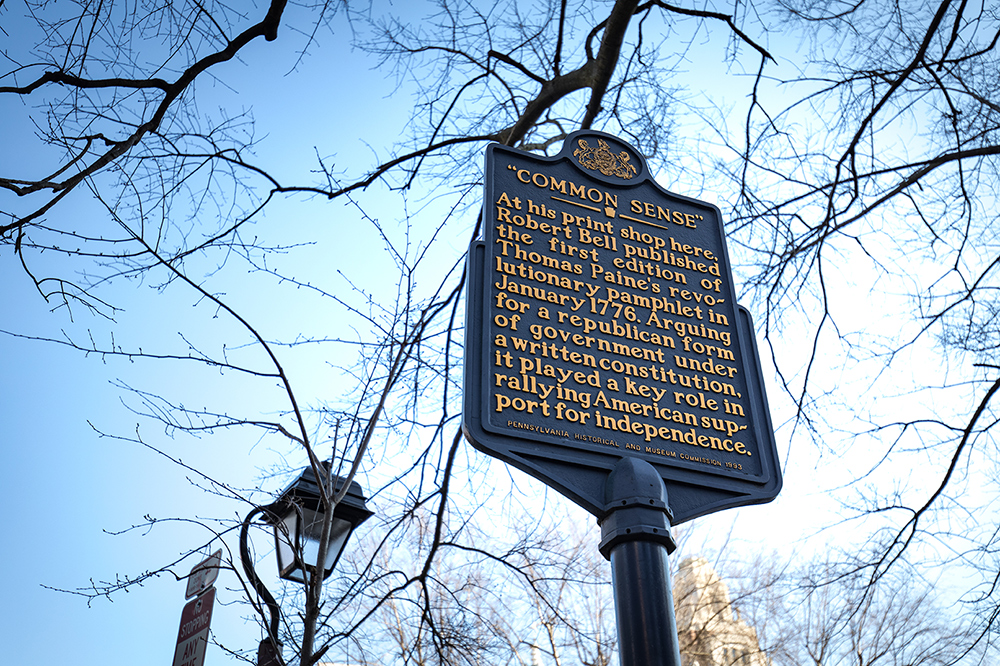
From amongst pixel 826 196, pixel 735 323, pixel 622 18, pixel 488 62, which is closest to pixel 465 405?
pixel 735 323

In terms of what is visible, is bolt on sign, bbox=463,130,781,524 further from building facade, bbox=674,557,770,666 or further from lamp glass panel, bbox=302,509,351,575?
building facade, bbox=674,557,770,666

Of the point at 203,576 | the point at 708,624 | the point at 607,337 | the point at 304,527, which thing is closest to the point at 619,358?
the point at 607,337

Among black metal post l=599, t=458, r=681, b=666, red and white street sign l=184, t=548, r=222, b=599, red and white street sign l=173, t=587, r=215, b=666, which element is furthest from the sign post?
red and white street sign l=173, t=587, r=215, b=666

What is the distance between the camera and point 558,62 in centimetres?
806

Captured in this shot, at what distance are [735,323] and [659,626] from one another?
2.00m

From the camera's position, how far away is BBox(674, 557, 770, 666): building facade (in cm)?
1567

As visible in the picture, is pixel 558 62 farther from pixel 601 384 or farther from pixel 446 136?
pixel 601 384

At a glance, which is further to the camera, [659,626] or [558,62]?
[558,62]

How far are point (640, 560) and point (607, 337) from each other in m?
1.23

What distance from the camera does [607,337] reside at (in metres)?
4.65

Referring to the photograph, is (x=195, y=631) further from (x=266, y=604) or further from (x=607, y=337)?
(x=607, y=337)

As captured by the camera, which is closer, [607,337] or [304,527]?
[607,337]

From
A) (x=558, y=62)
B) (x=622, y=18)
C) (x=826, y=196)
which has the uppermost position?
(x=558, y=62)

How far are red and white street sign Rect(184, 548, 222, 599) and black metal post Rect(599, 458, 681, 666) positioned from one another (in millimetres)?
3525
